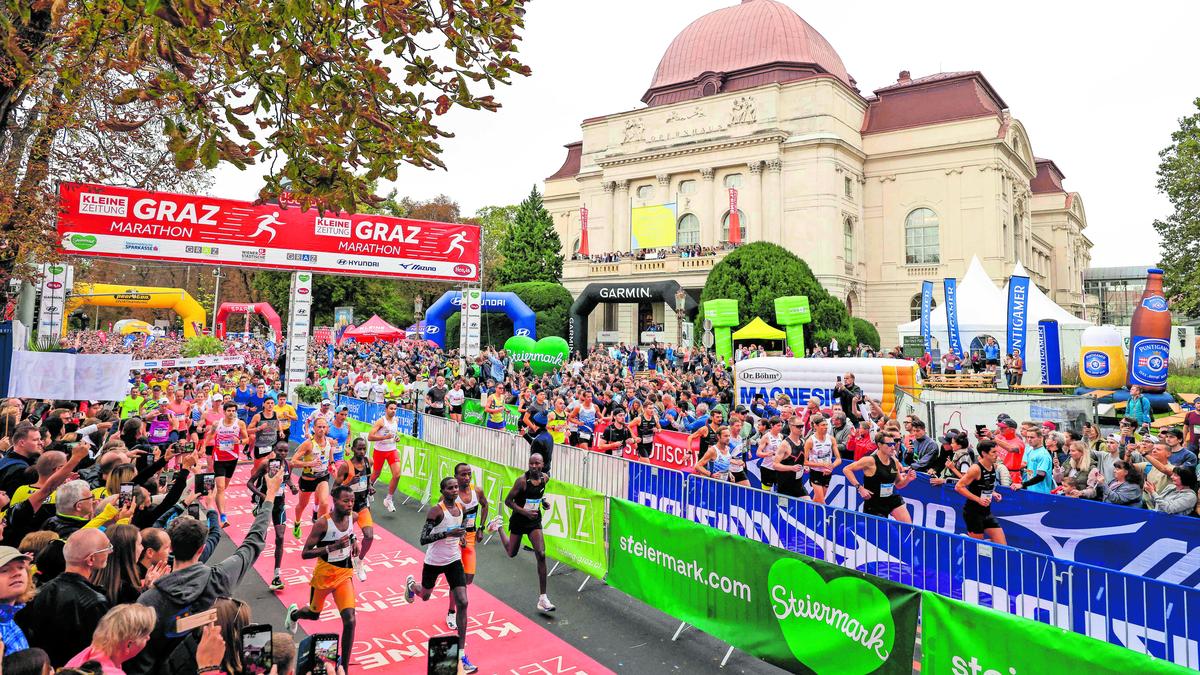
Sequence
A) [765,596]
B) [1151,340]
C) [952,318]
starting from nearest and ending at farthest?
1. [765,596]
2. [1151,340]
3. [952,318]

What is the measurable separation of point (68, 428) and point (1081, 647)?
11771mm

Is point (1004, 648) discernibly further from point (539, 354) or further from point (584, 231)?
point (584, 231)

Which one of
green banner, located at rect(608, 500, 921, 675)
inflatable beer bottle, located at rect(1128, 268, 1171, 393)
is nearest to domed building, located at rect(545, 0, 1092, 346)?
inflatable beer bottle, located at rect(1128, 268, 1171, 393)

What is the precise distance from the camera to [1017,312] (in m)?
23.6

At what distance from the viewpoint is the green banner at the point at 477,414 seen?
17.7m

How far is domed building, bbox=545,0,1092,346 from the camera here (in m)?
42.9

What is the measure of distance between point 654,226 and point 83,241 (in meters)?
31.3

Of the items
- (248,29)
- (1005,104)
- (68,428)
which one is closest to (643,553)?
(248,29)

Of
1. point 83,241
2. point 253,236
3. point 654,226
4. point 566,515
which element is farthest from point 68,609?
point 654,226

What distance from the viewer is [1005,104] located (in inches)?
1922

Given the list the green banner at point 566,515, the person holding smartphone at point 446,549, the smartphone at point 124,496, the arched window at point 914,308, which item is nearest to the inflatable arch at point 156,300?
the green banner at point 566,515

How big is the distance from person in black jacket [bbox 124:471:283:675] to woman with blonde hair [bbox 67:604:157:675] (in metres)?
0.40

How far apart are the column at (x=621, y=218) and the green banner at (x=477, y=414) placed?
30.9 m

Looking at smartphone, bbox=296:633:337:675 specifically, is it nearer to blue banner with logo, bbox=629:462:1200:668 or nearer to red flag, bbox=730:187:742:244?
blue banner with logo, bbox=629:462:1200:668
